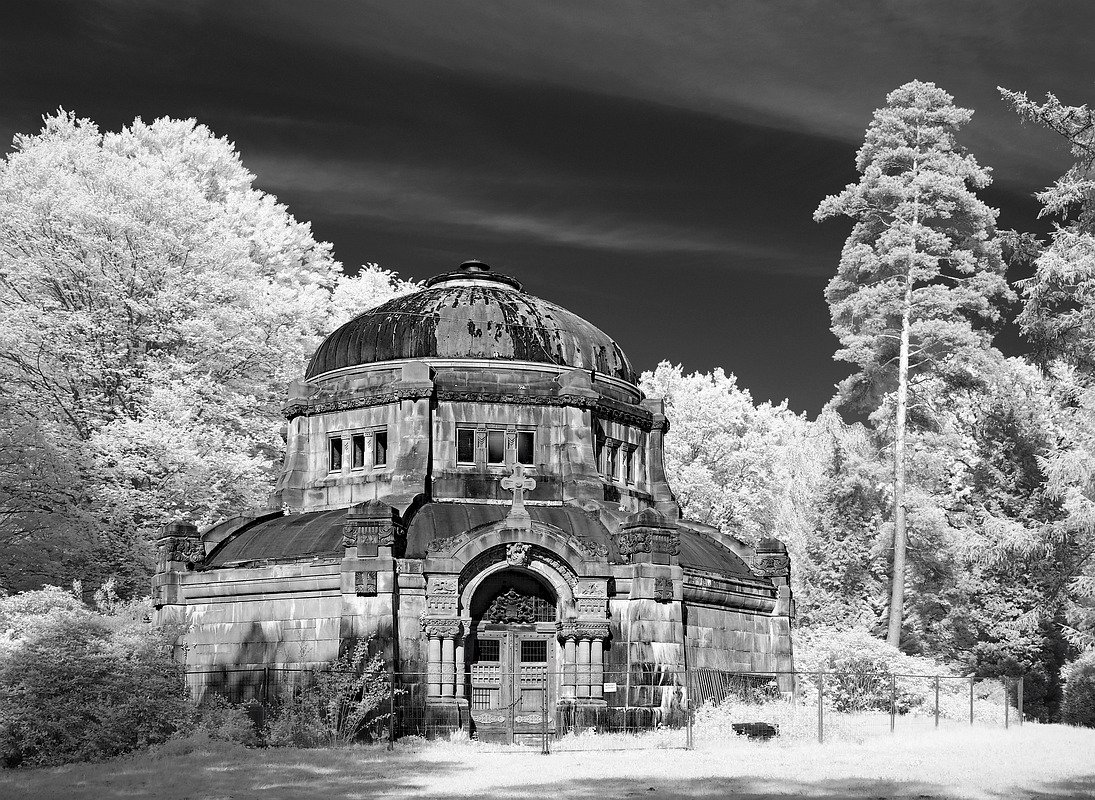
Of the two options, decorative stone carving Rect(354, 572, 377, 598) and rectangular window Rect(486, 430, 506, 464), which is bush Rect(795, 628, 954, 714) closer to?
rectangular window Rect(486, 430, 506, 464)

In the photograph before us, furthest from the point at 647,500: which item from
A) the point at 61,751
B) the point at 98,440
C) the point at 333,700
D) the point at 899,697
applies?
the point at 61,751

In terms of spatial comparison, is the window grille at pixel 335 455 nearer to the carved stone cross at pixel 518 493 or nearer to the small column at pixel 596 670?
the carved stone cross at pixel 518 493

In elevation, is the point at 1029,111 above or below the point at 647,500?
A: above

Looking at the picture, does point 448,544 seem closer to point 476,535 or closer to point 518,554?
point 476,535

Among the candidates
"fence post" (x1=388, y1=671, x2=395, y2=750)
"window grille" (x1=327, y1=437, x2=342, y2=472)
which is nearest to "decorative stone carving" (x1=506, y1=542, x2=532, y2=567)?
"fence post" (x1=388, y1=671, x2=395, y2=750)

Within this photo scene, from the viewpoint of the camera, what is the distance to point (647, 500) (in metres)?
39.9

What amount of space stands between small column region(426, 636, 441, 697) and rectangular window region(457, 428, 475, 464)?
22.9 feet

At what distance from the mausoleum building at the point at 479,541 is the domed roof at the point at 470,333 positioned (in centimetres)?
7

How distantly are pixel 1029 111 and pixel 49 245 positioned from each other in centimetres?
3182

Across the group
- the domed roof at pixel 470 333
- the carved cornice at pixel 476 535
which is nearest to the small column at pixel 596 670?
the carved cornice at pixel 476 535

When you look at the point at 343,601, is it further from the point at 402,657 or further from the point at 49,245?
the point at 49,245

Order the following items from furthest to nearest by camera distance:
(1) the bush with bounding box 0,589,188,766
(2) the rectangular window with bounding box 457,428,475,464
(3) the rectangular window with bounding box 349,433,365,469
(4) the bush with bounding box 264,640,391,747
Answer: (3) the rectangular window with bounding box 349,433,365,469, (2) the rectangular window with bounding box 457,428,475,464, (4) the bush with bounding box 264,640,391,747, (1) the bush with bounding box 0,589,188,766

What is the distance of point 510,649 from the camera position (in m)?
32.9

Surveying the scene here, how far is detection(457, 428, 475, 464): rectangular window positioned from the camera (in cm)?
3728
